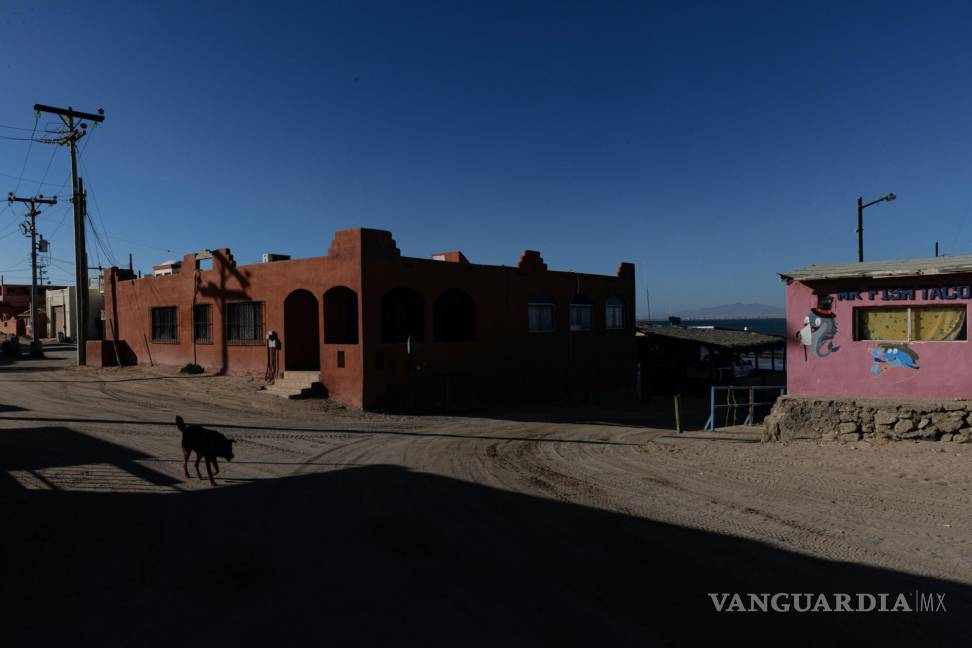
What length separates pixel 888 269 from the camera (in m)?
13.4

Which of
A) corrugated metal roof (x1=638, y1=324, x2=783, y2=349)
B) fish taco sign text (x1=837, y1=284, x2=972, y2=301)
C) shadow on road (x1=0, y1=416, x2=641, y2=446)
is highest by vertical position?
fish taco sign text (x1=837, y1=284, x2=972, y2=301)

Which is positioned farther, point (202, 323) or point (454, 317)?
point (202, 323)

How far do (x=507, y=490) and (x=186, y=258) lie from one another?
22890 mm

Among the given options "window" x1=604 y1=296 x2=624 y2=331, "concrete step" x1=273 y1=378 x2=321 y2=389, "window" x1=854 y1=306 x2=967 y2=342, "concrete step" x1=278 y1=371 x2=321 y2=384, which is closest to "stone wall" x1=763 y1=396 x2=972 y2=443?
Answer: "window" x1=854 y1=306 x2=967 y2=342

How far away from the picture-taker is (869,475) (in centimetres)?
1022

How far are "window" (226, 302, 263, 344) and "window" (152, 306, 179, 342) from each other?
445 cm

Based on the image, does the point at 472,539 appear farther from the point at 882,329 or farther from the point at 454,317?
the point at 454,317

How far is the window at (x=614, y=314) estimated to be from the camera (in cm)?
3046

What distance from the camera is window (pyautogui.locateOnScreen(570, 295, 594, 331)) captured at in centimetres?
2843

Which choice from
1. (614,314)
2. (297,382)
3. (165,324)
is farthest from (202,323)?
(614,314)

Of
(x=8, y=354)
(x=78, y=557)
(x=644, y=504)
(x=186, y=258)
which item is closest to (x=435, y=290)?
(x=186, y=258)

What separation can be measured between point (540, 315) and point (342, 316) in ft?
29.0

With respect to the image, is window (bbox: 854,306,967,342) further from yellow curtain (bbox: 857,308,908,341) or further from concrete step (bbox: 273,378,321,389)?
concrete step (bbox: 273,378,321,389)

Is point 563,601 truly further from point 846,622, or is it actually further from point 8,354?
point 8,354
